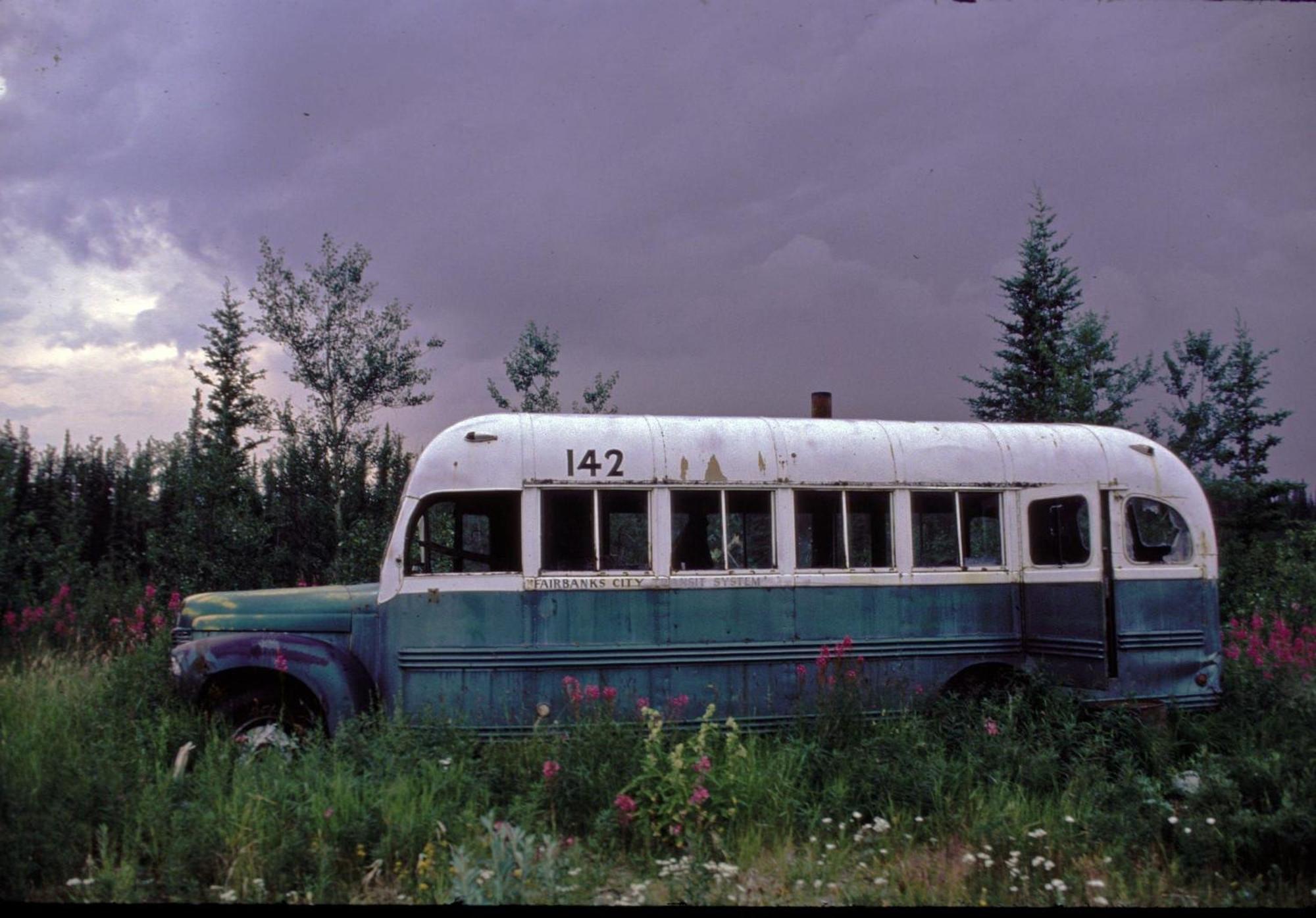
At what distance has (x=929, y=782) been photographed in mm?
5520

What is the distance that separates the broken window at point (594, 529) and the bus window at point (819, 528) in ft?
4.10

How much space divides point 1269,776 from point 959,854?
6.73 ft

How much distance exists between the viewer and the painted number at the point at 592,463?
Answer: 21.7 feet

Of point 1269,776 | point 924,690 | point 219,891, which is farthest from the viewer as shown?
point 924,690

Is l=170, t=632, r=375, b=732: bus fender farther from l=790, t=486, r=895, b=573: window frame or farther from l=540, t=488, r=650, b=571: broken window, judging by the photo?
l=790, t=486, r=895, b=573: window frame

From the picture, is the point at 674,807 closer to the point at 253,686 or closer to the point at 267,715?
the point at 267,715

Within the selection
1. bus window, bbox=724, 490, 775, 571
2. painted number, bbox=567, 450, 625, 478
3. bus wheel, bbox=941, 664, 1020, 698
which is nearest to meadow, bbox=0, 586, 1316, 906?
bus wheel, bbox=941, 664, 1020, 698

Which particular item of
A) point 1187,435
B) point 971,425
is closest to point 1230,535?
point 1187,435

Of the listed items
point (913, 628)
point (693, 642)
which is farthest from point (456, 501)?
point (913, 628)

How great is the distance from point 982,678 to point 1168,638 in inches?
59.0

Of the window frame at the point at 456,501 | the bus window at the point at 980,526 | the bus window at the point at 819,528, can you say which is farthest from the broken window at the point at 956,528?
the window frame at the point at 456,501

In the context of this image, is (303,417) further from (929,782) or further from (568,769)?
(929,782)

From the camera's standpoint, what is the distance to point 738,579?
6.73 m

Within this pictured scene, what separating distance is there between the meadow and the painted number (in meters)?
1.60
